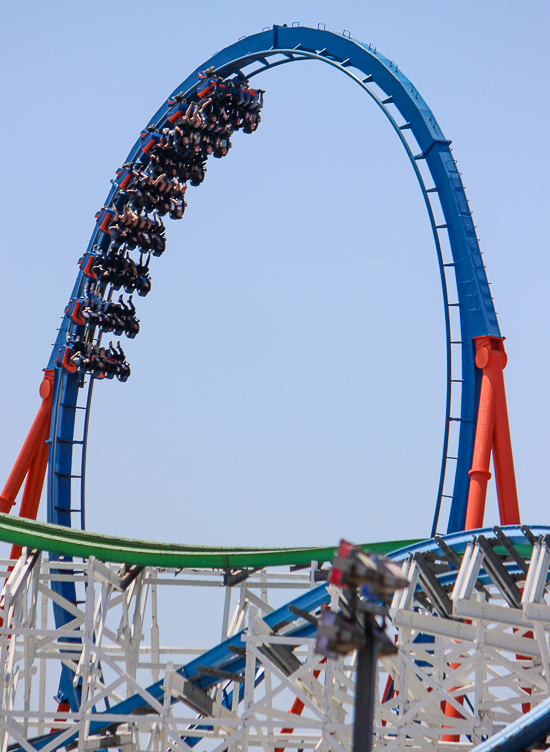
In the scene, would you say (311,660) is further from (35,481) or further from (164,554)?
(35,481)

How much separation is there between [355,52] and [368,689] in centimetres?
1222

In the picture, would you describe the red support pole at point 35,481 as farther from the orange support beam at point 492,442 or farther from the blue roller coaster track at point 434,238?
the orange support beam at point 492,442

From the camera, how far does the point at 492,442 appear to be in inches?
489

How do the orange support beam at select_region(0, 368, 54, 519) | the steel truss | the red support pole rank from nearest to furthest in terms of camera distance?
the steel truss
the orange support beam at select_region(0, 368, 54, 519)
the red support pole

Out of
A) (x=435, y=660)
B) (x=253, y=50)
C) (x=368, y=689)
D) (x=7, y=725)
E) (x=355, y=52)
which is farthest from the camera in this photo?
(x=253, y=50)

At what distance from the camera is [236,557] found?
12.1 m

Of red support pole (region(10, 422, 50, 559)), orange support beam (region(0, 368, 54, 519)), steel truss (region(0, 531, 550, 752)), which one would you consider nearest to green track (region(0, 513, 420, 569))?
steel truss (region(0, 531, 550, 752))

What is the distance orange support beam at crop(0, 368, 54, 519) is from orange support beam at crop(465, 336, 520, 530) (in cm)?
844

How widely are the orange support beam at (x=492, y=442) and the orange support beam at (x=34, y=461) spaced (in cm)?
844

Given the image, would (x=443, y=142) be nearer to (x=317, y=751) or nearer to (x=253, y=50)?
(x=253, y=50)

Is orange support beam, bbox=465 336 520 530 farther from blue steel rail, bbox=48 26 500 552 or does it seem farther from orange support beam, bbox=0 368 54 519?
orange support beam, bbox=0 368 54 519

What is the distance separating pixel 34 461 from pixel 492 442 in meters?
8.70

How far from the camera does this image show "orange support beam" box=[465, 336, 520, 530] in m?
12.0

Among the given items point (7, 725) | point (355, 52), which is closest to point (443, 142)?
point (355, 52)
